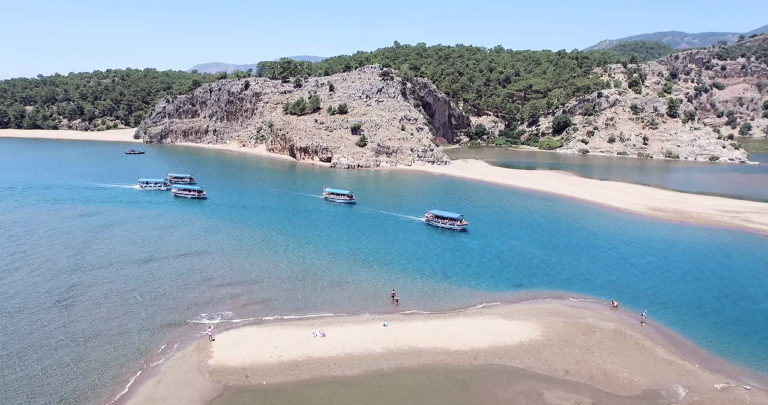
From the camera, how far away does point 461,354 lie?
3709cm

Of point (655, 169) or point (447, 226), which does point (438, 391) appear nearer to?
point (447, 226)

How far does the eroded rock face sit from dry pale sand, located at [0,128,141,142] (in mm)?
9731

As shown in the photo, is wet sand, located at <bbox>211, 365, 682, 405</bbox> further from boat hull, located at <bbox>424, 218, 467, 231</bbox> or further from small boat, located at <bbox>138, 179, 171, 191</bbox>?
small boat, located at <bbox>138, 179, 171, 191</bbox>

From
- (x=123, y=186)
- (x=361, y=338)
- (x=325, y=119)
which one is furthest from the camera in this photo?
(x=325, y=119)

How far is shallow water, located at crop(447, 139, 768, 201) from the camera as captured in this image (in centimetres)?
10394

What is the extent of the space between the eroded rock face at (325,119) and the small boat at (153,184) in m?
39.0

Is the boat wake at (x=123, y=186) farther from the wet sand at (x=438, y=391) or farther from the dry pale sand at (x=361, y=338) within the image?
the wet sand at (x=438, y=391)

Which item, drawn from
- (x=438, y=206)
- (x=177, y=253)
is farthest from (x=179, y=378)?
(x=438, y=206)

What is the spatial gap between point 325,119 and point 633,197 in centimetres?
7600

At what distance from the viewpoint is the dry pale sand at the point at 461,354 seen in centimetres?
3297

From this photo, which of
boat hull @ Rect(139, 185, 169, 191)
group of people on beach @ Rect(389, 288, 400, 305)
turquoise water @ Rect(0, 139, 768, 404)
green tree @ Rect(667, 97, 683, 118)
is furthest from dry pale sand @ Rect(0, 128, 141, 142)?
green tree @ Rect(667, 97, 683, 118)

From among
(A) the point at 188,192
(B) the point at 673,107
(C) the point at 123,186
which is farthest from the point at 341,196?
(B) the point at 673,107

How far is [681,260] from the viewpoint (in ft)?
196

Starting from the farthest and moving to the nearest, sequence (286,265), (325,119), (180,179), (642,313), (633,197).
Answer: (325,119) → (633,197) → (180,179) → (286,265) → (642,313)
